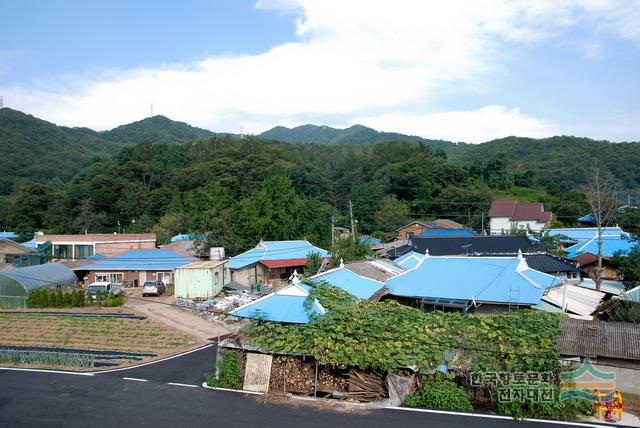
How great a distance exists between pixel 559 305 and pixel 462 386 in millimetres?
7226

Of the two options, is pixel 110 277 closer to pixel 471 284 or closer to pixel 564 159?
pixel 471 284

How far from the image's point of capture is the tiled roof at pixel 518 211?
169 ft

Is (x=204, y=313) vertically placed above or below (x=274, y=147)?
below

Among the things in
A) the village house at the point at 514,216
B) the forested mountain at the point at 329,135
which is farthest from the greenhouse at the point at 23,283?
the forested mountain at the point at 329,135

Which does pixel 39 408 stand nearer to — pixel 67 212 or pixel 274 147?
pixel 67 212

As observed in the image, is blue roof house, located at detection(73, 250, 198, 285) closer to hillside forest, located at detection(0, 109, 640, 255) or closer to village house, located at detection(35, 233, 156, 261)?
hillside forest, located at detection(0, 109, 640, 255)

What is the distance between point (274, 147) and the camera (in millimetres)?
77000

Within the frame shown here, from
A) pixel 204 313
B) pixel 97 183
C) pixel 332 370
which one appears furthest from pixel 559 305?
pixel 97 183

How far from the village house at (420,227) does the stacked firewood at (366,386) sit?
3877cm

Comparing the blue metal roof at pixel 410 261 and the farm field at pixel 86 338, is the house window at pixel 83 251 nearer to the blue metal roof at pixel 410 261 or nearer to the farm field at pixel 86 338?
the farm field at pixel 86 338

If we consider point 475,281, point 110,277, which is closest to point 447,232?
point 475,281

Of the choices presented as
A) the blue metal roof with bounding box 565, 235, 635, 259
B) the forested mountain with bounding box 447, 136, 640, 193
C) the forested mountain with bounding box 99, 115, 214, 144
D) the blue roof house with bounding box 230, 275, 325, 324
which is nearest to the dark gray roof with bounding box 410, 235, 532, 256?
the blue metal roof with bounding box 565, 235, 635, 259

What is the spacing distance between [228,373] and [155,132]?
130225mm

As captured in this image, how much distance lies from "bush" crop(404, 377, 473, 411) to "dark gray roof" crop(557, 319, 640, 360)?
2.51 m
